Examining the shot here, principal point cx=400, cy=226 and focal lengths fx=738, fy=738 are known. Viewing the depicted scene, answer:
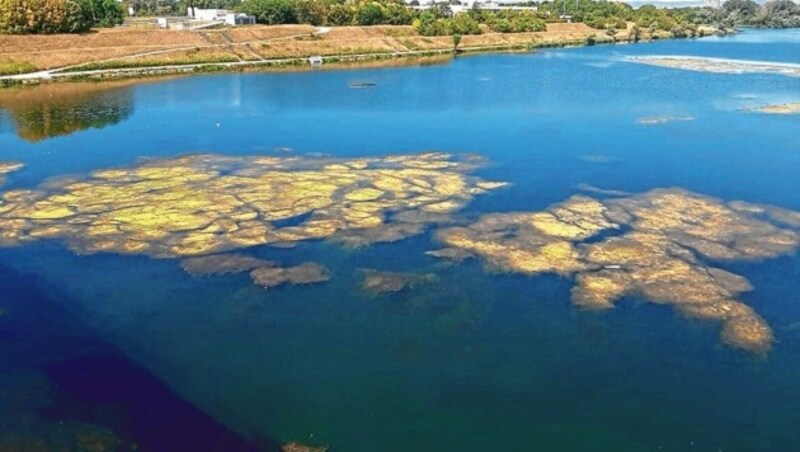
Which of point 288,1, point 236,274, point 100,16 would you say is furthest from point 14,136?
point 288,1

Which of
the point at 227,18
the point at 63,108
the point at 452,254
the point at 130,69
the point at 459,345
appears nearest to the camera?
the point at 459,345

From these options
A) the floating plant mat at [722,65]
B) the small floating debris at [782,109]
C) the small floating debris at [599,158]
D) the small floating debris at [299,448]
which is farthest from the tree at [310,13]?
the small floating debris at [299,448]

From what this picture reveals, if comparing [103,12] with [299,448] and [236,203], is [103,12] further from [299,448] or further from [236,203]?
[299,448]

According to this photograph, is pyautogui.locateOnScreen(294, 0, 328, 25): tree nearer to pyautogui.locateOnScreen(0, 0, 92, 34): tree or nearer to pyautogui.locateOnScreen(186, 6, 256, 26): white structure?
pyautogui.locateOnScreen(186, 6, 256, 26): white structure

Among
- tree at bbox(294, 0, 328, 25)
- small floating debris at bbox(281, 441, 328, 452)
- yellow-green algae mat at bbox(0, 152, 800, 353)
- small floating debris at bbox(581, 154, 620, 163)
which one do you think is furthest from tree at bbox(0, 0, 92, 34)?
small floating debris at bbox(281, 441, 328, 452)

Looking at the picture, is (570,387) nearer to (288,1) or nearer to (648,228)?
(648,228)

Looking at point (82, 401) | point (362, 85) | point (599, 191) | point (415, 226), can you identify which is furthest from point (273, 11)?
point (82, 401)

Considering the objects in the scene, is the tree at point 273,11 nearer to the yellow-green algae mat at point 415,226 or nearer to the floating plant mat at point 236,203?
the floating plant mat at point 236,203
